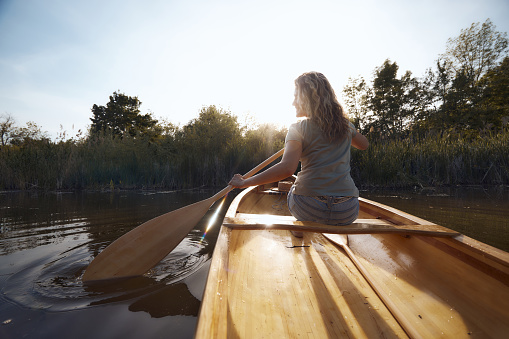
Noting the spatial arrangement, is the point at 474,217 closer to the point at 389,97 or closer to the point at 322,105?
the point at 322,105

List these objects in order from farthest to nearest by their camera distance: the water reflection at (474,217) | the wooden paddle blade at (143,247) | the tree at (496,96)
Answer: the tree at (496,96) → the water reflection at (474,217) → the wooden paddle blade at (143,247)

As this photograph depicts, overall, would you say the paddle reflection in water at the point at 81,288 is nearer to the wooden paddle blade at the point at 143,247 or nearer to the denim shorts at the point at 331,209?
the wooden paddle blade at the point at 143,247

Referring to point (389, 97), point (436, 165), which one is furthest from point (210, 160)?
point (389, 97)

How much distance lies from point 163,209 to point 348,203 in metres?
3.63

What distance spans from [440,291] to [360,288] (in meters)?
0.39

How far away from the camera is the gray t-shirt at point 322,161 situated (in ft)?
5.68

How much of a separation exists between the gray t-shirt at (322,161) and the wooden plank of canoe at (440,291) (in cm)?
53

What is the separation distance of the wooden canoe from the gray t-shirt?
0.30m

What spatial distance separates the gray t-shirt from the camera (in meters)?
1.73

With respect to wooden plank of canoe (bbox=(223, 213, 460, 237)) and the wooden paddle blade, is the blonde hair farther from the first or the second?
the wooden paddle blade

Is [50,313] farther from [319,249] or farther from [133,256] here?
[319,249]

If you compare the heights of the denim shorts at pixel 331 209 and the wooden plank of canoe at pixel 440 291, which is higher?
the denim shorts at pixel 331 209

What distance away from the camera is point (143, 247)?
213cm

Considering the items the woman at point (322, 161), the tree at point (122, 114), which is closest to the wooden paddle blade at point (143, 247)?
the woman at point (322, 161)
